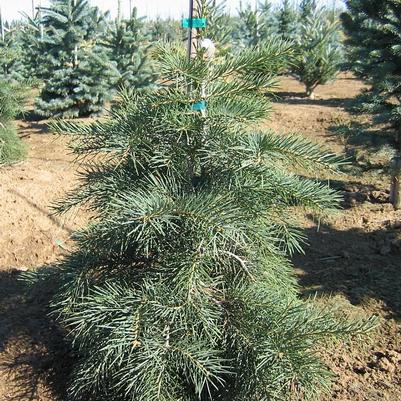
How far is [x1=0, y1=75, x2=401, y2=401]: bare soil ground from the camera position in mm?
3084

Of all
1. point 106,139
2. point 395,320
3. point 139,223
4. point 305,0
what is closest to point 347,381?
point 395,320

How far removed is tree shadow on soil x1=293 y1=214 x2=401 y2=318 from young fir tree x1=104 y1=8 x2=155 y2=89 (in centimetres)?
870

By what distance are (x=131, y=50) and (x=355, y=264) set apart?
1024 centimetres

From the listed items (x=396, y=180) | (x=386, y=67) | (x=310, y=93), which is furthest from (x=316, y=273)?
(x=310, y=93)

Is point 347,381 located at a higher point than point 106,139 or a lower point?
lower

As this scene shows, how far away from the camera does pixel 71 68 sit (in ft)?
40.1

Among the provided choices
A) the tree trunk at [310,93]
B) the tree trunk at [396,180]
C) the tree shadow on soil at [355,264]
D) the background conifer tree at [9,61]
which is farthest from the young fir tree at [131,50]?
the tree shadow on soil at [355,264]

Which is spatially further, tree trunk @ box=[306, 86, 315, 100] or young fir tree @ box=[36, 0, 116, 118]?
tree trunk @ box=[306, 86, 315, 100]

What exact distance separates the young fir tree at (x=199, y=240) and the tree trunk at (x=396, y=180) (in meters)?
4.56

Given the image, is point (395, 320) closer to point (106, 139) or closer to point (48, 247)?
point (106, 139)

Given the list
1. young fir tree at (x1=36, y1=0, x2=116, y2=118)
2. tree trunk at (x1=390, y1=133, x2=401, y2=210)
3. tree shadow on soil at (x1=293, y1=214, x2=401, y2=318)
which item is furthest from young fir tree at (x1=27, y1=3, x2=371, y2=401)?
young fir tree at (x1=36, y1=0, x2=116, y2=118)

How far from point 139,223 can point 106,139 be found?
0.52 meters

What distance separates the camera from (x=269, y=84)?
7.66ft

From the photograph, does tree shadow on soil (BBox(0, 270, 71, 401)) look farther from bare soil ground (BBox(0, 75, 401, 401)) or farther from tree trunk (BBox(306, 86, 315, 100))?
tree trunk (BBox(306, 86, 315, 100))
